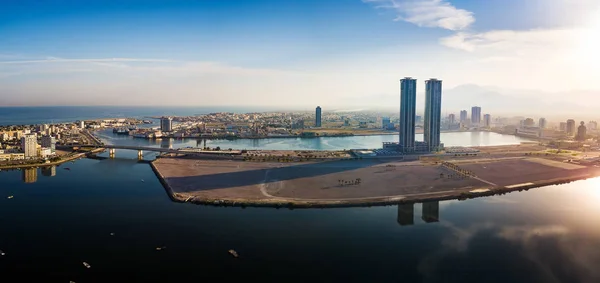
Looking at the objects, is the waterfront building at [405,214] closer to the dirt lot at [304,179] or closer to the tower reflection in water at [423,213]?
the tower reflection in water at [423,213]

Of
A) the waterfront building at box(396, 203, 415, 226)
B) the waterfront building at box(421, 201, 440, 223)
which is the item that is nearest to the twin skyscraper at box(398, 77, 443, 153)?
the waterfront building at box(421, 201, 440, 223)

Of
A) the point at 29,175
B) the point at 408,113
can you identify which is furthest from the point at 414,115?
the point at 29,175

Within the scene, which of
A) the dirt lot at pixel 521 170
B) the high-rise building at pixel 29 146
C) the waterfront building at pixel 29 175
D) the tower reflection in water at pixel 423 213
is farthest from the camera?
the high-rise building at pixel 29 146

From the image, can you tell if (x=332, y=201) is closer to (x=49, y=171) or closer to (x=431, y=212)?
(x=431, y=212)

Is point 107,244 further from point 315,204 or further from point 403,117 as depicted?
point 403,117

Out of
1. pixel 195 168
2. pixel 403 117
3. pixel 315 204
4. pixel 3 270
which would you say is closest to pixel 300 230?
pixel 315 204

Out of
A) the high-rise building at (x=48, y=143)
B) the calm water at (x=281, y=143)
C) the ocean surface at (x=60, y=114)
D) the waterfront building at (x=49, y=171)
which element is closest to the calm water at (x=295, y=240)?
the waterfront building at (x=49, y=171)
